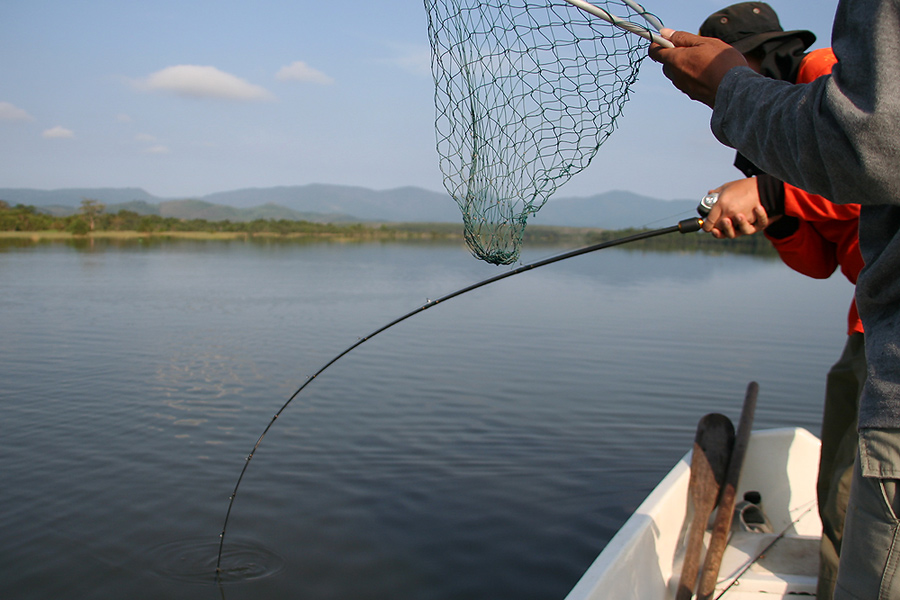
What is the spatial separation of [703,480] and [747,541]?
469 millimetres

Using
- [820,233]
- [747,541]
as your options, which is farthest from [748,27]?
[747,541]

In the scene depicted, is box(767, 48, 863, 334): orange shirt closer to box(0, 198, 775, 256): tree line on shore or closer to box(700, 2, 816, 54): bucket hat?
box(700, 2, 816, 54): bucket hat

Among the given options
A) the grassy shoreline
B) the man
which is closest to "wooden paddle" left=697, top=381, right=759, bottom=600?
the man

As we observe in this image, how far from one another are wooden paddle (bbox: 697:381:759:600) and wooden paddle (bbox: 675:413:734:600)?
4cm

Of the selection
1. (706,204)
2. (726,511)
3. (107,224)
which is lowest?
(726,511)

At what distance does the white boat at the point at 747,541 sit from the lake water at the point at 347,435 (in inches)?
42.0

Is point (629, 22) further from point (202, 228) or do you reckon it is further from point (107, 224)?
point (202, 228)

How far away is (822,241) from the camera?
280 centimetres

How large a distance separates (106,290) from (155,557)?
1609 centimetres

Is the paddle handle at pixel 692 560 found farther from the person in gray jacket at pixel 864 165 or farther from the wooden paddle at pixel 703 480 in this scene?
the person in gray jacket at pixel 864 165

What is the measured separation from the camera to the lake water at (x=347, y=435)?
426cm

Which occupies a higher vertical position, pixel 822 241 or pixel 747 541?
pixel 822 241

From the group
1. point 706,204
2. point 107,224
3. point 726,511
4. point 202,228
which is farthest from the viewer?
point 202,228

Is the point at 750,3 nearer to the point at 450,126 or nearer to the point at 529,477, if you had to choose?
the point at 450,126
